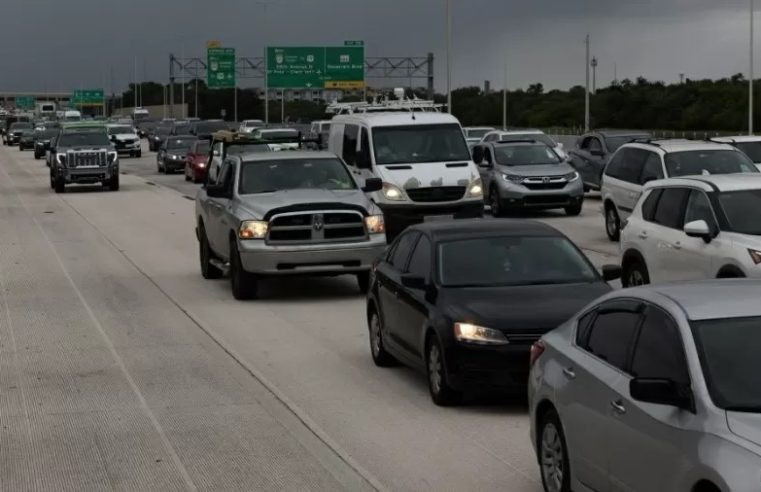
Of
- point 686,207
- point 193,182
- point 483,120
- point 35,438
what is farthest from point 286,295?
point 483,120

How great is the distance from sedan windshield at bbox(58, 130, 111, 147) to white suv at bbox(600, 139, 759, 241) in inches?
970

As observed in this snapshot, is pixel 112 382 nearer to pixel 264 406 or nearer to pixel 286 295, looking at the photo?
pixel 264 406

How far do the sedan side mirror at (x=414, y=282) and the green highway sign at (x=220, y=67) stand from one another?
94.3 metres

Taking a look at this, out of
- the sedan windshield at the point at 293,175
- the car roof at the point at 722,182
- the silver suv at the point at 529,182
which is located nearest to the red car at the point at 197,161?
the silver suv at the point at 529,182

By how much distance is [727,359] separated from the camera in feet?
21.7

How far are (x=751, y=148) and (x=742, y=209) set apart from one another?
50.3ft

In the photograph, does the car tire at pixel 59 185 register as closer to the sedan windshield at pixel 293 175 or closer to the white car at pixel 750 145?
the white car at pixel 750 145

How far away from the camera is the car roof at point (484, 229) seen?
12.6 meters

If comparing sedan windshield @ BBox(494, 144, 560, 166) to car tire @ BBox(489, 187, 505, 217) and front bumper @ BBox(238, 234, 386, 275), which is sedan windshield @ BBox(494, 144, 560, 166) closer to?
car tire @ BBox(489, 187, 505, 217)

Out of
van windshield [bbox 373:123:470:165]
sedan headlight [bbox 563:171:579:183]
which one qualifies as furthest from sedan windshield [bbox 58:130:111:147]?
van windshield [bbox 373:123:470:165]

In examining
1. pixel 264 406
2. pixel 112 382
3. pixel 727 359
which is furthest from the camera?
pixel 112 382

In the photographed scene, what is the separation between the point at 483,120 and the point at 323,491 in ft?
387

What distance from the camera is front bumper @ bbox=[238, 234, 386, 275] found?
1817cm

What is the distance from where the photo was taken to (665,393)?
6.43m
